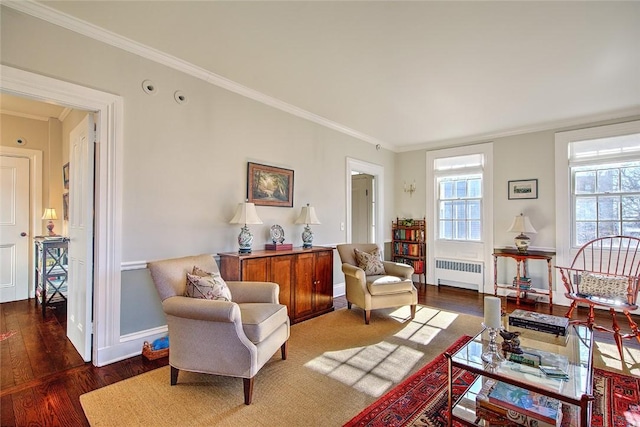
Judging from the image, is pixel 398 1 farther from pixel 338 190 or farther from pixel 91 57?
pixel 338 190

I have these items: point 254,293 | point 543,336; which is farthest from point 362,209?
point 543,336

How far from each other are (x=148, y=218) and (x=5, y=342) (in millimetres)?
1831

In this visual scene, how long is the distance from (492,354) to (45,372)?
322 centimetres

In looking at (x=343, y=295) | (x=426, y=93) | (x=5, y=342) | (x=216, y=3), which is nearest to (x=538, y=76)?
(x=426, y=93)

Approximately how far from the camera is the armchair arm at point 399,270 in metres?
3.73

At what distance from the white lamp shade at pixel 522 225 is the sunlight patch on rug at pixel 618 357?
5.92 feet

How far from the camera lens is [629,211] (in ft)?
13.1

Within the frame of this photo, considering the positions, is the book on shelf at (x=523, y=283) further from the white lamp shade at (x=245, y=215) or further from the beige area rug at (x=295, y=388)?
the white lamp shade at (x=245, y=215)

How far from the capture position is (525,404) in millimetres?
1611

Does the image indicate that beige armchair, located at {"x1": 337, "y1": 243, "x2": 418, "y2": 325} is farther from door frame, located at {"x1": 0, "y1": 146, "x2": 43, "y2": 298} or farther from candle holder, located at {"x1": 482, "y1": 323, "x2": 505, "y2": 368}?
door frame, located at {"x1": 0, "y1": 146, "x2": 43, "y2": 298}

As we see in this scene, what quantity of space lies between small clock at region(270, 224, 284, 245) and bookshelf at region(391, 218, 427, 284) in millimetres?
2910

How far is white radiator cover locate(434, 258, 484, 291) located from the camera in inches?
201

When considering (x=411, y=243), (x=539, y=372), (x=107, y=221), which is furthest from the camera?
(x=411, y=243)

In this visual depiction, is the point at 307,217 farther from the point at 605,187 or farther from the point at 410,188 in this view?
the point at 605,187
